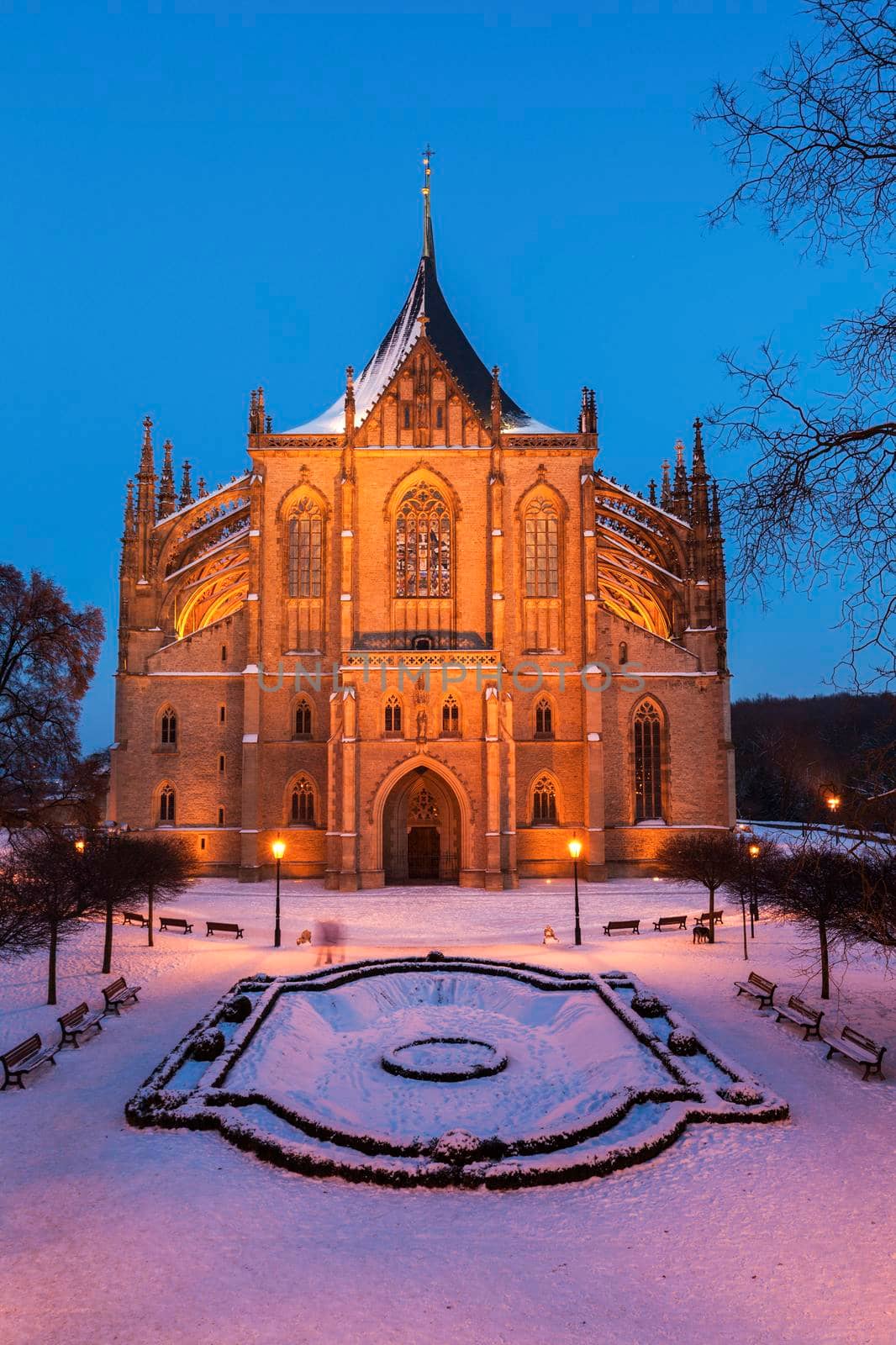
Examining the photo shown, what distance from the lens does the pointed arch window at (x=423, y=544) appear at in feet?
132

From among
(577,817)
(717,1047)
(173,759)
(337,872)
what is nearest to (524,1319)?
(717,1047)

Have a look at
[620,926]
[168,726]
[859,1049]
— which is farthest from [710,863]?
[168,726]

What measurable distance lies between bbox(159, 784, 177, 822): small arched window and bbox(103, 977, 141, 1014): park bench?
2031 cm

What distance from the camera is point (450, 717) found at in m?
37.5

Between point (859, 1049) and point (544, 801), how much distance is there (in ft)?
79.4

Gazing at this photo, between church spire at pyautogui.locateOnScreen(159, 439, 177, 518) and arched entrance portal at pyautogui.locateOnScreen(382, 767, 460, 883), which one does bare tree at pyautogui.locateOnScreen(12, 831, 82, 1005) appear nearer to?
arched entrance portal at pyautogui.locateOnScreen(382, 767, 460, 883)

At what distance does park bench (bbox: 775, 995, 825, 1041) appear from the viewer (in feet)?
56.0

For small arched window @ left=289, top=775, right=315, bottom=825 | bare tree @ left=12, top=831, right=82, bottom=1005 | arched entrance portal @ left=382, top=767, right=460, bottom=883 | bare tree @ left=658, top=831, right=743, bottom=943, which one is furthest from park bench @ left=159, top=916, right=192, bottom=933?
bare tree @ left=658, top=831, right=743, bottom=943

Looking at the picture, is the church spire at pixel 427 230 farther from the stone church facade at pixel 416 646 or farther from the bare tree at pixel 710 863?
the bare tree at pixel 710 863

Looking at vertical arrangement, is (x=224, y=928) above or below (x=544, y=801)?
→ below

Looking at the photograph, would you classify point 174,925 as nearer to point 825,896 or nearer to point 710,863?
point 710,863

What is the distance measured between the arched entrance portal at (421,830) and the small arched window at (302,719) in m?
4.79

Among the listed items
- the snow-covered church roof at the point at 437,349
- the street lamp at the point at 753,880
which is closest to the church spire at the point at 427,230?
the snow-covered church roof at the point at 437,349

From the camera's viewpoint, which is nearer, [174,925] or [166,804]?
[174,925]
